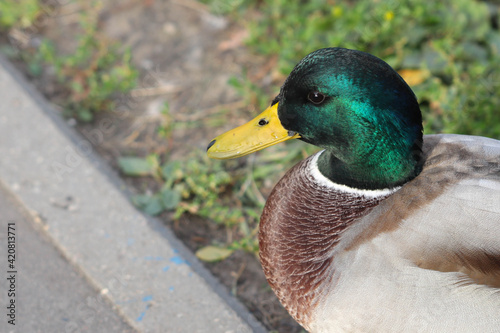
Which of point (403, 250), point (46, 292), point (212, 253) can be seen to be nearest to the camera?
point (403, 250)

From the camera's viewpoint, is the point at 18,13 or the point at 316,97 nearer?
the point at 316,97

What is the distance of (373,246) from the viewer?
160 centimetres

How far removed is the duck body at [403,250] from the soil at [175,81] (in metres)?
0.60

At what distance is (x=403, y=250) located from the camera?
5.08 ft

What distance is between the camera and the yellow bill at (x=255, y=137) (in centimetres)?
175

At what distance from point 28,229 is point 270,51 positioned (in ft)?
5.47

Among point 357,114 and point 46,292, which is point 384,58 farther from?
point 46,292

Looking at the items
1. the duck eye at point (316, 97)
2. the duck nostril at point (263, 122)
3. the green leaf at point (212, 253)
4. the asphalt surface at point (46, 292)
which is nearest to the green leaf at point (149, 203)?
the green leaf at point (212, 253)

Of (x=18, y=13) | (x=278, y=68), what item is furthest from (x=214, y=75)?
(x=18, y=13)

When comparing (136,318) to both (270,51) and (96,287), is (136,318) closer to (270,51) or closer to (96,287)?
(96,287)

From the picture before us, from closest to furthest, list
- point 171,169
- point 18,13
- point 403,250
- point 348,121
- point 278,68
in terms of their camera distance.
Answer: point 403,250, point 348,121, point 171,169, point 278,68, point 18,13

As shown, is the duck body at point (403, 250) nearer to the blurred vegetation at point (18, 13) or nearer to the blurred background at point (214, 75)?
the blurred background at point (214, 75)

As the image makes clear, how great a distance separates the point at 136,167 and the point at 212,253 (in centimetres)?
65

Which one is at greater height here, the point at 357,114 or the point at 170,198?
the point at 357,114
